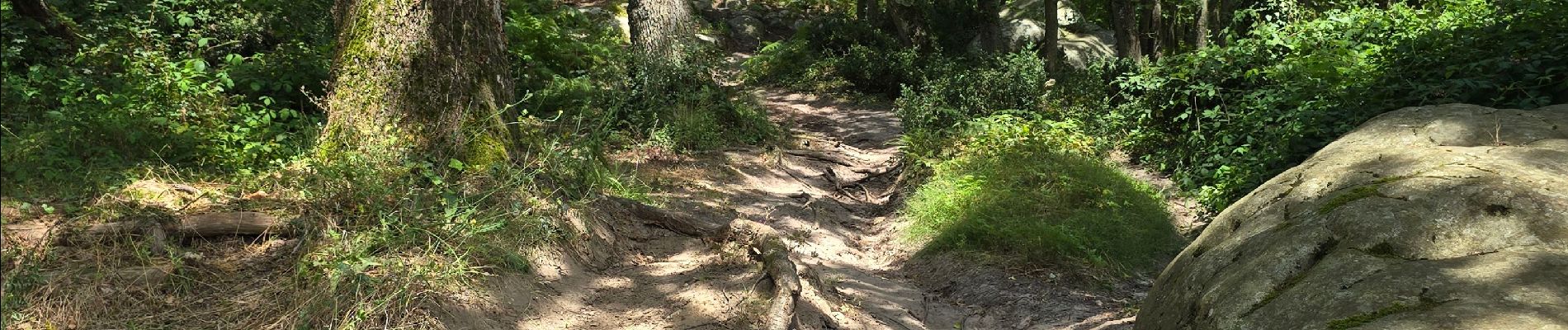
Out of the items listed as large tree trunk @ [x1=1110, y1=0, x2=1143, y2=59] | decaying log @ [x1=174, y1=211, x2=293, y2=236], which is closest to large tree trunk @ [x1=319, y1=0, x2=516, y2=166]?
decaying log @ [x1=174, y1=211, x2=293, y2=236]

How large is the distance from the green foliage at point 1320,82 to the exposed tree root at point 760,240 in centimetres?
365

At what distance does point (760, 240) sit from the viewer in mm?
6207

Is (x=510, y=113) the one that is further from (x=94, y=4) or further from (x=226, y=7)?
(x=226, y=7)

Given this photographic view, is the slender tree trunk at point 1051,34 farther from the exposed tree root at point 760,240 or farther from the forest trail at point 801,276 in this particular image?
the exposed tree root at point 760,240

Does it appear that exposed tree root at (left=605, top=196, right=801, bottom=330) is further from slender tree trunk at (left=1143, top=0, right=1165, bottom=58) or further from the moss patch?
slender tree trunk at (left=1143, top=0, right=1165, bottom=58)

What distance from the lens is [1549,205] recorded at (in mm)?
3562

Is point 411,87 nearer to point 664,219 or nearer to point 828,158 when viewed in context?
point 664,219

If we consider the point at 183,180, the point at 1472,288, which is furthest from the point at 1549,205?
the point at 183,180

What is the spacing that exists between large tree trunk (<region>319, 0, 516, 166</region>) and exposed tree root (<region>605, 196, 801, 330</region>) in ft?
3.69

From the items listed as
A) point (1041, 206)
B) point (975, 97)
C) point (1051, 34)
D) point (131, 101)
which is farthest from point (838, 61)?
point (131, 101)

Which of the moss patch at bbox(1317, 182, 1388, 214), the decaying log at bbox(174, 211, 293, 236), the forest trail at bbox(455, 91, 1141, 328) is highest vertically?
the moss patch at bbox(1317, 182, 1388, 214)

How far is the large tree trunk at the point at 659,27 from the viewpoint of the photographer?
38.8 feet

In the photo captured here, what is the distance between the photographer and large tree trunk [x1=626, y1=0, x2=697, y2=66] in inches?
465

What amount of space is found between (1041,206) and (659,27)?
6.05 meters
